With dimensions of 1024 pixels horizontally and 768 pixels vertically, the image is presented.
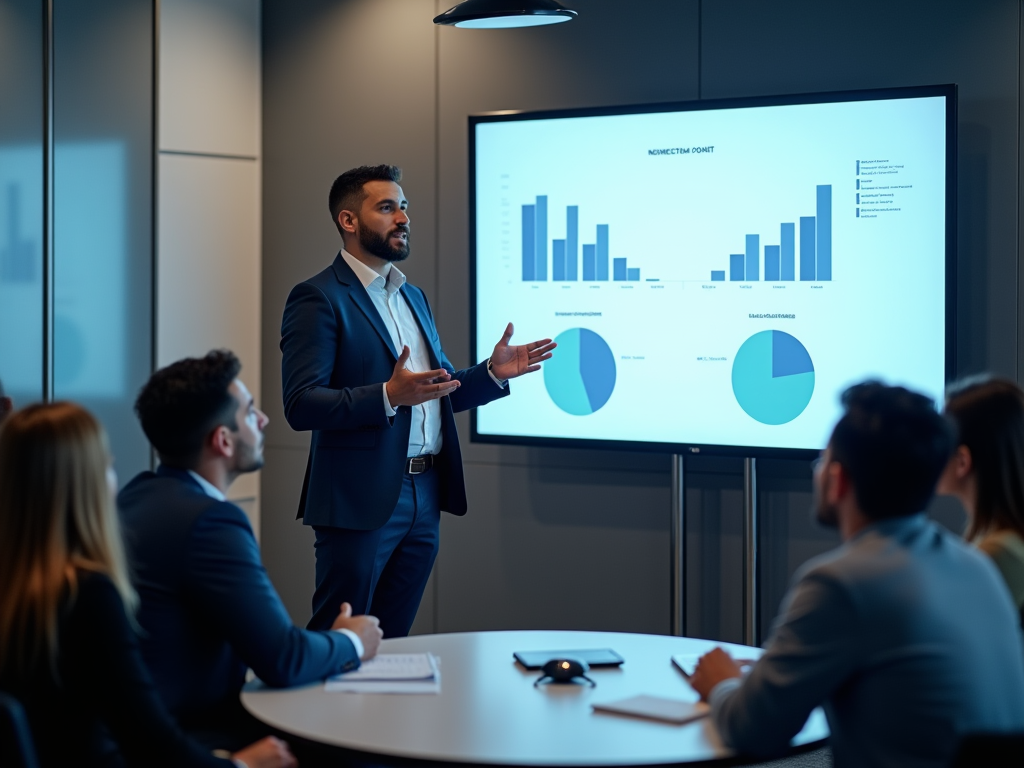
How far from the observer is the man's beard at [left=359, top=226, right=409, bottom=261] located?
3762 millimetres

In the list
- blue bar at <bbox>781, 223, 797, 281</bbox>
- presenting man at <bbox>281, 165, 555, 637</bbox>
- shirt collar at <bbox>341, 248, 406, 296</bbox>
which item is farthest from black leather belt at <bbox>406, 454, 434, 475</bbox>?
blue bar at <bbox>781, 223, 797, 281</bbox>

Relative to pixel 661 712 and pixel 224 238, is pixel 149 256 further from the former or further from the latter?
pixel 661 712

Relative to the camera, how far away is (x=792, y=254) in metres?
4.11

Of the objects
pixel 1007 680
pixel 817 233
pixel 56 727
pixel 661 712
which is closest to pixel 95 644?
pixel 56 727

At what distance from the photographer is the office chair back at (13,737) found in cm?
160

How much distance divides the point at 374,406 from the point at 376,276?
572 mm

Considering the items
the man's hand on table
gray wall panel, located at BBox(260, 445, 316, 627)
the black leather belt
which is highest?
the black leather belt

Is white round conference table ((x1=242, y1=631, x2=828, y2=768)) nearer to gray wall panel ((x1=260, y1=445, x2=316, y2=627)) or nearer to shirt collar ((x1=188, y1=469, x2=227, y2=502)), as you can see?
shirt collar ((x1=188, y1=469, x2=227, y2=502))

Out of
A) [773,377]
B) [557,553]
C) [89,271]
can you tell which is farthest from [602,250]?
[89,271]

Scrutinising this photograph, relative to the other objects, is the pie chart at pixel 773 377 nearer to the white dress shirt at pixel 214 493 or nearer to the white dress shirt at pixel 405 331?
the white dress shirt at pixel 405 331

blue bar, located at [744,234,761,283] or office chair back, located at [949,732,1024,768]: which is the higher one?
blue bar, located at [744,234,761,283]

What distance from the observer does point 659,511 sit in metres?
4.63

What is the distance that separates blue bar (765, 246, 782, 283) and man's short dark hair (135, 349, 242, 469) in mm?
2369

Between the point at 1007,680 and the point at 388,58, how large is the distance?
4.16m
